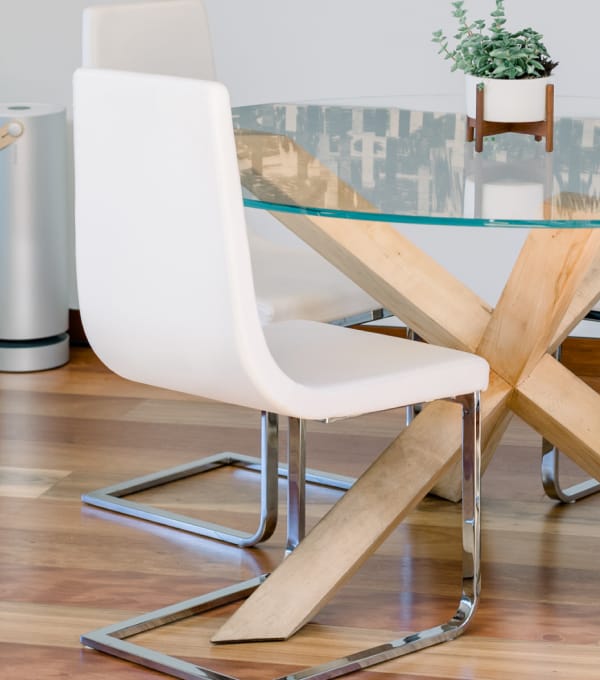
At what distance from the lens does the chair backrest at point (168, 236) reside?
2.19m

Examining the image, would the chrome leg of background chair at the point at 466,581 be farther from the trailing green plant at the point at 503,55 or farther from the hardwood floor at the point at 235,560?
the trailing green plant at the point at 503,55

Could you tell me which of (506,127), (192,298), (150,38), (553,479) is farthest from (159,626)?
(150,38)

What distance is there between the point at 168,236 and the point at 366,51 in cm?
216

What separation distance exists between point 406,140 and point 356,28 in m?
1.40

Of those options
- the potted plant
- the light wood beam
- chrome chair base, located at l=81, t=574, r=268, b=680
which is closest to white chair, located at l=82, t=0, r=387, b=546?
chrome chair base, located at l=81, t=574, r=268, b=680

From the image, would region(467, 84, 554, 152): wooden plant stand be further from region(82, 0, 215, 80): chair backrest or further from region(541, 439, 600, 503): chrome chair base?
region(82, 0, 215, 80): chair backrest

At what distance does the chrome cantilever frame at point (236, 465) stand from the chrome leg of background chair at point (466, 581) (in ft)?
1.06

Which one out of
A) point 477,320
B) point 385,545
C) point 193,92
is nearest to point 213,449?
point 385,545

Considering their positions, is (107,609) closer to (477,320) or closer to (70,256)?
(477,320)

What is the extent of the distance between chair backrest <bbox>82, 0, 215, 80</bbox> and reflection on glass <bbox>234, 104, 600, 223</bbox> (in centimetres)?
33

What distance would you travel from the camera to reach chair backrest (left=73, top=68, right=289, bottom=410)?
2191 millimetres

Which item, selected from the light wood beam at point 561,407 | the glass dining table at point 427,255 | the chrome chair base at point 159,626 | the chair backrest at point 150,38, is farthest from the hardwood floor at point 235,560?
the chair backrest at point 150,38

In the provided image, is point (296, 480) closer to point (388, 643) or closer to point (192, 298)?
point (388, 643)

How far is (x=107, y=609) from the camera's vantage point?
2.67m
